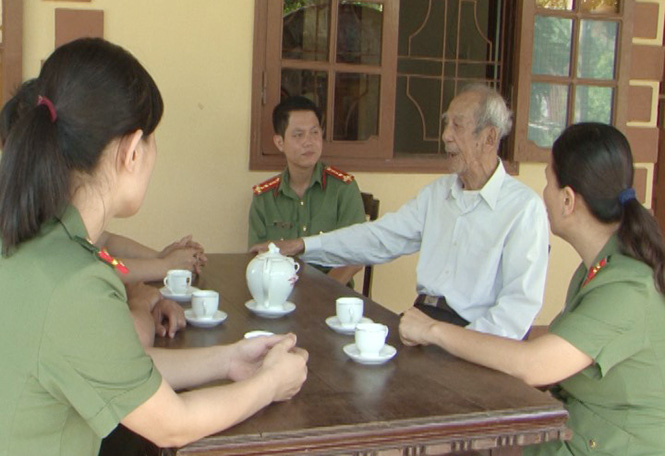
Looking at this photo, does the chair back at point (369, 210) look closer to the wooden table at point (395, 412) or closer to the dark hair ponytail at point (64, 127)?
the wooden table at point (395, 412)

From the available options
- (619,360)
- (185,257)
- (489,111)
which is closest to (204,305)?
(185,257)

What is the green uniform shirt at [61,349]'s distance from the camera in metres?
1.09

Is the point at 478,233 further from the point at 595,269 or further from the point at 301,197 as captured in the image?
the point at 301,197

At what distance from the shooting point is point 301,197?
10.9 feet

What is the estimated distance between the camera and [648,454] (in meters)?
1.63

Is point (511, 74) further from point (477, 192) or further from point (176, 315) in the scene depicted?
point (176, 315)

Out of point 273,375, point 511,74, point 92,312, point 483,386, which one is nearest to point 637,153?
point 511,74

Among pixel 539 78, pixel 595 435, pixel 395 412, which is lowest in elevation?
pixel 595 435

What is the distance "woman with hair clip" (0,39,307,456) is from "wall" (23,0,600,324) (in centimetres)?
217

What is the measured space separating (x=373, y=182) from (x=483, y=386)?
2.22 metres

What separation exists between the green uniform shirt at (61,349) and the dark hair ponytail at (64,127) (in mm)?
50

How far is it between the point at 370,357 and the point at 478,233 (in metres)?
0.88

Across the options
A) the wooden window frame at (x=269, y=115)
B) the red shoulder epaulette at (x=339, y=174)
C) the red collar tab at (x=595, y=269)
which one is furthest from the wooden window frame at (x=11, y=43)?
the red collar tab at (x=595, y=269)

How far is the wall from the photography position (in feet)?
10.8
